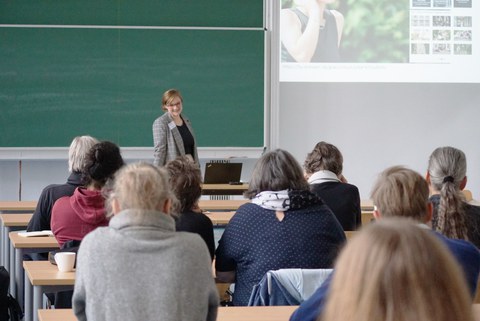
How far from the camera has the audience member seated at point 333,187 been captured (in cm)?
472

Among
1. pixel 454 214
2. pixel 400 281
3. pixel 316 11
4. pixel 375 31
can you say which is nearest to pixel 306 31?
pixel 316 11

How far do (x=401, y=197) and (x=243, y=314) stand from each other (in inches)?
25.4

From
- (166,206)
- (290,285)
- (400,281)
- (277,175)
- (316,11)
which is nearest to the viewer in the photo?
(400,281)

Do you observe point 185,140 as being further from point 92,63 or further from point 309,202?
point 309,202

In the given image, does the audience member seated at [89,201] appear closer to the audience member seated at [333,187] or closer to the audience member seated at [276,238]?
the audience member seated at [276,238]

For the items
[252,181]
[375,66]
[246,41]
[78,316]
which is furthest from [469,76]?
[78,316]

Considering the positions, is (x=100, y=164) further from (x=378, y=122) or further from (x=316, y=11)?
(x=378, y=122)

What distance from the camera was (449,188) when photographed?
352cm

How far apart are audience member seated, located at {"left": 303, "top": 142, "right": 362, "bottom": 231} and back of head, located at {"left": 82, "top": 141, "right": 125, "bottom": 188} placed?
1.25 m

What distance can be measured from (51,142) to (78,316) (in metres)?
6.09

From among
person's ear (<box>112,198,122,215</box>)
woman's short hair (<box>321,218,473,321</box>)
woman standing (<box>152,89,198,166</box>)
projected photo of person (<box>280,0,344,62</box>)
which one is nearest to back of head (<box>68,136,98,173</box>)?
person's ear (<box>112,198,122,215</box>)

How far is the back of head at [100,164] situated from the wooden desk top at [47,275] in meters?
0.46

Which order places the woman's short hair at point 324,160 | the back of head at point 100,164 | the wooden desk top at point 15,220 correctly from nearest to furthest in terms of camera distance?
the back of head at point 100,164 < the woman's short hair at point 324,160 < the wooden desk top at point 15,220

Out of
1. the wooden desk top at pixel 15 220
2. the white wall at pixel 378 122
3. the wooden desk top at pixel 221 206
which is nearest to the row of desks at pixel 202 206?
the wooden desk top at pixel 221 206
